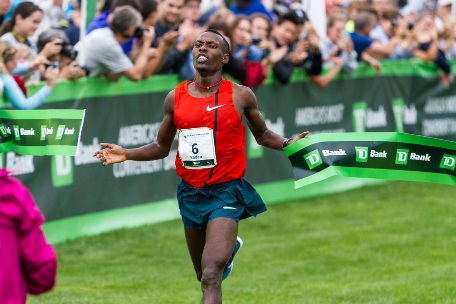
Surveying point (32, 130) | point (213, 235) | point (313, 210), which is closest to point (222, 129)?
point (213, 235)

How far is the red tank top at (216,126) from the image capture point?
6898 mm

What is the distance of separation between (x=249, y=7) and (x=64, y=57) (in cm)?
446

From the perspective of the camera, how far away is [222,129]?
6906 millimetres

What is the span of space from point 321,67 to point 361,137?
688cm

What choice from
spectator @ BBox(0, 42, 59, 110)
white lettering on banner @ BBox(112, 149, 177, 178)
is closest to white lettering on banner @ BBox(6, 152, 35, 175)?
spectator @ BBox(0, 42, 59, 110)

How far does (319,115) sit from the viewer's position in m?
14.2

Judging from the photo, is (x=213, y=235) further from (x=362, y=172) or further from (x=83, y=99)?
(x=83, y=99)

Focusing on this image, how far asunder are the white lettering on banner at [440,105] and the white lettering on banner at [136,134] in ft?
22.4

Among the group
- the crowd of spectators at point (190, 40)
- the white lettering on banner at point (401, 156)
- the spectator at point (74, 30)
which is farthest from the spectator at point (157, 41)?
the white lettering on banner at point (401, 156)

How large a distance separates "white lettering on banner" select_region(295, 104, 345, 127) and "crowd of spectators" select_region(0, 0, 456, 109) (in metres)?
0.45

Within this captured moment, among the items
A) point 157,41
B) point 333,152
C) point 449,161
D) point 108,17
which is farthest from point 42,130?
point 157,41

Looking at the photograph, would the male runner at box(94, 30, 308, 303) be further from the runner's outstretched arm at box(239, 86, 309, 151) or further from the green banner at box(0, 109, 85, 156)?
the green banner at box(0, 109, 85, 156)

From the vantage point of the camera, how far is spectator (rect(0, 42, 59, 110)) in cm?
935

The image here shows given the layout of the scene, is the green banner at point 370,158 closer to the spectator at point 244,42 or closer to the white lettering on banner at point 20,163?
the white lettering on banner at point 20,163
